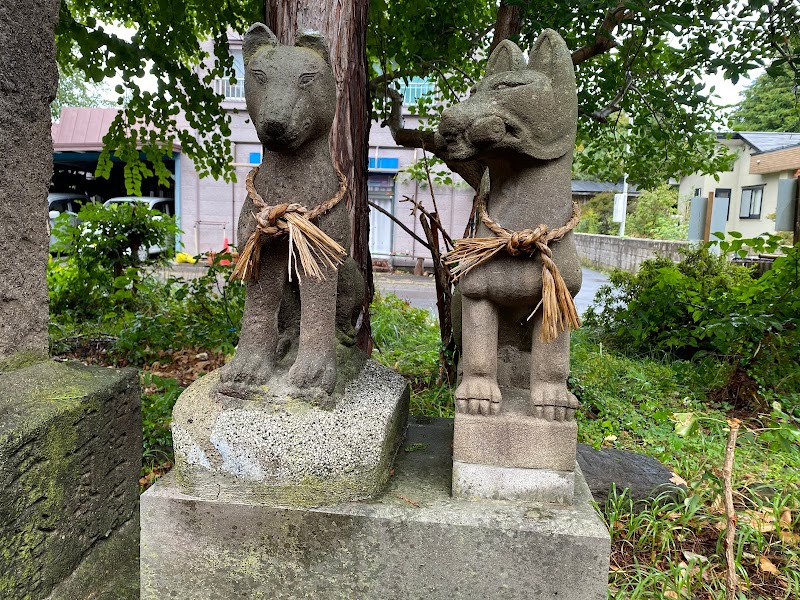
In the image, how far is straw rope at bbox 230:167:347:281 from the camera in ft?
5.26

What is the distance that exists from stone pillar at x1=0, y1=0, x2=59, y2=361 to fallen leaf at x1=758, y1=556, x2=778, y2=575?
8.67ft

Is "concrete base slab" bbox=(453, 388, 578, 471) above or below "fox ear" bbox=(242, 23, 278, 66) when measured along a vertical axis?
below

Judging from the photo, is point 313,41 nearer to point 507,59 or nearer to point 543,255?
point 507,59

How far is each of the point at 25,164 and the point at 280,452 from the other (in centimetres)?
110

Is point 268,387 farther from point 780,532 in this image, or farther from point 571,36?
point 571,36

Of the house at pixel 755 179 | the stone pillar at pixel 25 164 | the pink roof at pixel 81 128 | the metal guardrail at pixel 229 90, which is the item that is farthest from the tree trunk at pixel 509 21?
the house at pixel 755 179

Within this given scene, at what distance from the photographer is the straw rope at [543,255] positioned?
155 centimetres

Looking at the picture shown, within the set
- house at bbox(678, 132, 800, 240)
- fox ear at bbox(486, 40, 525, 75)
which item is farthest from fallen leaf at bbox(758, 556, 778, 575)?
house at bbox(678, 132, 800, 240)

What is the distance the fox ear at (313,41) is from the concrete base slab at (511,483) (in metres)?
1.21

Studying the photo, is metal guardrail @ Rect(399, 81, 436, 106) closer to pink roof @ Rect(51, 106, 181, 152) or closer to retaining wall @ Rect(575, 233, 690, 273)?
retaining wall @ Rect(575, 233, 690, 273)

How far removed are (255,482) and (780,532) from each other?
6.92 feet

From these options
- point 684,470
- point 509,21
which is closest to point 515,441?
point 684,470

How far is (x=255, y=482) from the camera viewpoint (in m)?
1.56

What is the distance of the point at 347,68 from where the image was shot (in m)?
2.61
